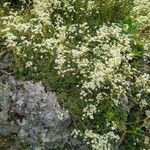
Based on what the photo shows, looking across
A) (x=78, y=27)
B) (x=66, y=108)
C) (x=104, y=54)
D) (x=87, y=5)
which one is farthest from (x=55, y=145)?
(x=87, y=5)

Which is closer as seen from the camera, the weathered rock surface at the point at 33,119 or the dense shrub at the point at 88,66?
the weathered rock surface at the point at 33,119

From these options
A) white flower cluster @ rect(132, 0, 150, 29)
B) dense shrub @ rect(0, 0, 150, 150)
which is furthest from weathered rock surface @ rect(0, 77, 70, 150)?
white flower cluster @ rect(132, 0, 150, 29)

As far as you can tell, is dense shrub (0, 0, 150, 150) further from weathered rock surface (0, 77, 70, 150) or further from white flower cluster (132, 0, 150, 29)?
white flower cluster (132, 0, 150, 29)

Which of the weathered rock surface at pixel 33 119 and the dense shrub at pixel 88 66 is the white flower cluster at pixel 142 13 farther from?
the weathered rock surface at pixel 33 119

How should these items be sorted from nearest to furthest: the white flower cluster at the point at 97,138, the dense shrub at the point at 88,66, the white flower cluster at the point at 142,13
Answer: the white flower cluster at the point at 97,138 → the dense shrub at the point at 88,66 → the white flower cluster at the point at 142,13

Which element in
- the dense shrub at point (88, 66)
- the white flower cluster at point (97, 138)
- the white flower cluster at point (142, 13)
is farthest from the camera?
the white flower cluster at point (142, 13)

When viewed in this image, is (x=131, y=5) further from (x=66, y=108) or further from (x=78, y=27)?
(x=66, y=108)

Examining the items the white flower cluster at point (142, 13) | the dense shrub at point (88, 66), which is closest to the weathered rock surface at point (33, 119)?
the dense shrub at point (88, 66)
